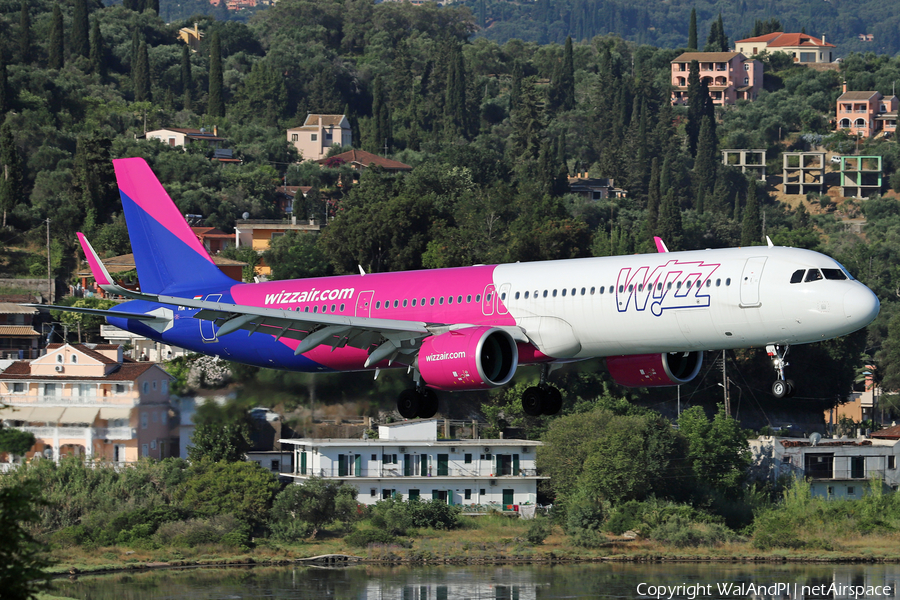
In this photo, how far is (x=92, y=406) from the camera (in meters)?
57.9

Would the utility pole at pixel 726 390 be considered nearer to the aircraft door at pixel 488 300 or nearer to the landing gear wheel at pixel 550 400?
the landing gear wheel at pixel 550 400

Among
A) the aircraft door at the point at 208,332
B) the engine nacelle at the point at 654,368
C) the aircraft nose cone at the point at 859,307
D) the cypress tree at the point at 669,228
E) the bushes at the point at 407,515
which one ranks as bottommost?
the bushes at the point at 407,515

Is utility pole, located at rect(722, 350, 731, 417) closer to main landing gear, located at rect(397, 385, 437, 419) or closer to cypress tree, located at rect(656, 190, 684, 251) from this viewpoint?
cypress tree, located at rect(656, 190, 684, 251)

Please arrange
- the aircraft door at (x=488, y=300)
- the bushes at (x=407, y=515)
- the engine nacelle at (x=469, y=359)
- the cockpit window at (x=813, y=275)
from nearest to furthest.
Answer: the cockpit window at (x=813, y=275)
the engine nacelle at (x=469, y=359)
the aircraft door at (x=488, y=300)
the bushes at (x=407, y=515)

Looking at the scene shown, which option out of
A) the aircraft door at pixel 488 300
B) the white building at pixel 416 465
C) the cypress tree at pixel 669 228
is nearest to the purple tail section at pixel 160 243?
the aircraft door at pixel 488 300

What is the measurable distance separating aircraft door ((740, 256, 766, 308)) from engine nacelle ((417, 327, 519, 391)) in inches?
293

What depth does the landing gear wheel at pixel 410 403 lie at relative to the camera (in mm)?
44906

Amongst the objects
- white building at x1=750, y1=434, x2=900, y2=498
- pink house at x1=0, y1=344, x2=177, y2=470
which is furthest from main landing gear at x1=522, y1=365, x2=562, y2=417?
white building at x1=750, y1=434, x2=900, y2=498

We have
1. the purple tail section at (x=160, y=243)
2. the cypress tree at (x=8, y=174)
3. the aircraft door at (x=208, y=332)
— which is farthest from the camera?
the cypress tree at (x=8, y=174)

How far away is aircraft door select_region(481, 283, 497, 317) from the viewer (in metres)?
43.3

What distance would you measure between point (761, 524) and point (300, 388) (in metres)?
68.2

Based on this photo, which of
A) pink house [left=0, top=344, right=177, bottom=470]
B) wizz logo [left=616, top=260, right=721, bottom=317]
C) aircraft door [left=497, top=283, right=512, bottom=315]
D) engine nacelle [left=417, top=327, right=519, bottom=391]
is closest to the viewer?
wizz logo [left=616, top=260, right=721, bottom=317]

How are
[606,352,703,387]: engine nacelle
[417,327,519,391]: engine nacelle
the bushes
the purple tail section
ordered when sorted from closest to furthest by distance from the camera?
[417,327,519,391]: engine nacelle
[606,352,703,387]: engine nacelle
the purple tail section
the bushes

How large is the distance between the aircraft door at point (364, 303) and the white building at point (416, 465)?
193ft
